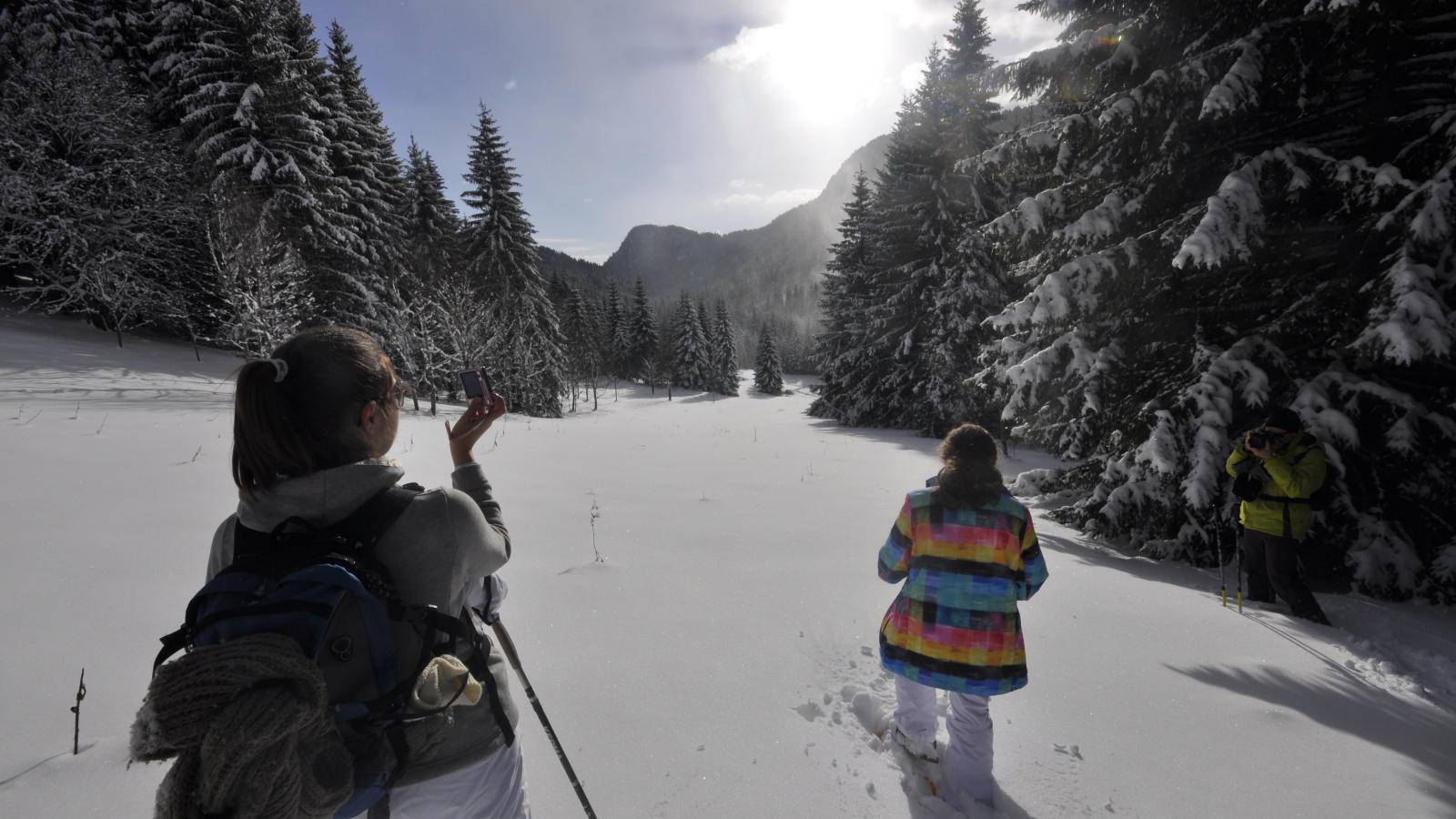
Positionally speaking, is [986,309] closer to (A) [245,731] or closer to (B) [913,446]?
(B) [913,446]

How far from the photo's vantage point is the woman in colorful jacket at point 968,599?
2.54 m

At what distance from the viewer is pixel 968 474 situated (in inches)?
101

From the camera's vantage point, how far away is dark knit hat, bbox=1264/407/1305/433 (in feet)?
14.6

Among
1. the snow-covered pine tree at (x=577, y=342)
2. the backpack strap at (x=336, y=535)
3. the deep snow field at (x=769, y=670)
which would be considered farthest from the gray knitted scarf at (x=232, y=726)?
the snow-covered pine tree at (x=577, y=342)

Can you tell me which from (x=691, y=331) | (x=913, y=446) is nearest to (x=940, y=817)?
(x=913, y=446)

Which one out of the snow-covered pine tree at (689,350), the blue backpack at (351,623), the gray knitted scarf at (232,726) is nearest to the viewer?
the gray knitted scarf at (232,726)

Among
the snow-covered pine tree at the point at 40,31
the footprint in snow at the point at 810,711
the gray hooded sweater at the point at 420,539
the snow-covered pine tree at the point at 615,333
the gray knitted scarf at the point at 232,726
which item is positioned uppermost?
the snow-covered pine tree at the point at 40,31

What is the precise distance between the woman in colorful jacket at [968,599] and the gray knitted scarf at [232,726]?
7.44ft

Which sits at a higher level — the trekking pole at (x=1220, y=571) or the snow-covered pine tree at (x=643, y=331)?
the snow-covered pine tree at (x=643, y=331)

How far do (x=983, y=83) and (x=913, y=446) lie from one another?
10.1m

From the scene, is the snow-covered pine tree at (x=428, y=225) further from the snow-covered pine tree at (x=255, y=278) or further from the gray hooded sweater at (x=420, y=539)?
the gray hooded sweater at (x=420, y=539)

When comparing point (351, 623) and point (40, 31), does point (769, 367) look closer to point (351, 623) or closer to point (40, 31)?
point (40, 31)

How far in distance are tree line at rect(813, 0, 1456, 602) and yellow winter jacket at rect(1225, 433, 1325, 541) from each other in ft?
1.23

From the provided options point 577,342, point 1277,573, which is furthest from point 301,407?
point 577,342
